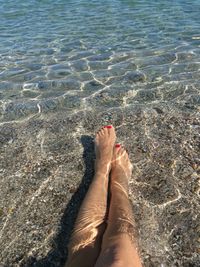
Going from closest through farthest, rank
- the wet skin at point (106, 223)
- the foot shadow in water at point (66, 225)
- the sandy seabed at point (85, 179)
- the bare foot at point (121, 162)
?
the wet skin at point (106, 223) < the foot shadow in water at point (66, 225) < the sandy seabed at point (85, 179) < the bare foot at point (121, 162)

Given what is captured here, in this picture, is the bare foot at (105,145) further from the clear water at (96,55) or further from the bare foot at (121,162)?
the clear water at (96,55)

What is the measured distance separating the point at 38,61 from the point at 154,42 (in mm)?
3336

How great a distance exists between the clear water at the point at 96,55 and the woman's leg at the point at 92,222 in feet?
6.54

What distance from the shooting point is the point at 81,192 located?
14.7 feet

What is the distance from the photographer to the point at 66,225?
3988 millimetres

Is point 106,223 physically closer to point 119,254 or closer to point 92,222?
point 92,222

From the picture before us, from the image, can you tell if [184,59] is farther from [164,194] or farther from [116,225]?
[116,225]

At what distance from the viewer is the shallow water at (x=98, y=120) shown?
391cm

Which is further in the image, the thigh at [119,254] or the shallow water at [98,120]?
the shallow water at [98,120]

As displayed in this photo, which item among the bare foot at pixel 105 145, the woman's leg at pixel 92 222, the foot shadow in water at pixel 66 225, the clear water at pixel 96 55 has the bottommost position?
the foot shadow in water at pixel 66 225

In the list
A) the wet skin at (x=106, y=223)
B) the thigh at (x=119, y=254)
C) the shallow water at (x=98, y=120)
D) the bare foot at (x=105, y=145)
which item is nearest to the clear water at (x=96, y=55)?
the shallow water at (x=98, y=120)

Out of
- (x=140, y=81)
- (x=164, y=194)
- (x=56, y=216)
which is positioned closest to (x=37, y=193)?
(x=56, y=216)

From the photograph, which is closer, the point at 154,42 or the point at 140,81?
the point at 140,81

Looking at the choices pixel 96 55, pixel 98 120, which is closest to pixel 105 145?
pixel 98 120
